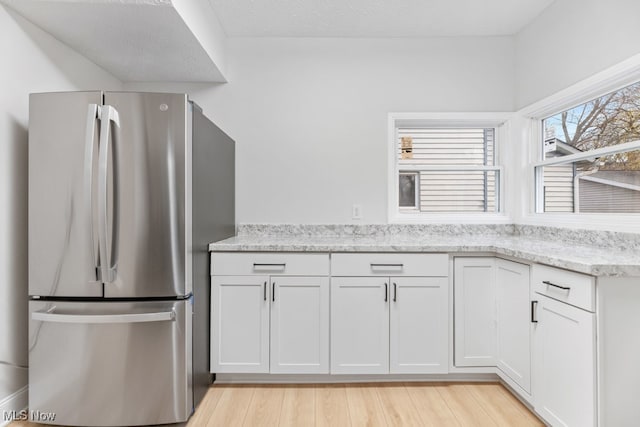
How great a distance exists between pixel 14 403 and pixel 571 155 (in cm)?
365

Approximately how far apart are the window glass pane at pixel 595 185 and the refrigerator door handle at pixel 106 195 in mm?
2746

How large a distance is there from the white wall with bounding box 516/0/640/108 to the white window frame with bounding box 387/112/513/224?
0.28m

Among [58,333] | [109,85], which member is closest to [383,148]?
[109,85]

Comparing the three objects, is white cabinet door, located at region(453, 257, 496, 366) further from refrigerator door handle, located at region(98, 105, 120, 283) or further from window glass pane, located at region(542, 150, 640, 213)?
refrigerator door handle, located at region(98, 105, 120, 283)

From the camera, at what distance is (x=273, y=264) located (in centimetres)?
220

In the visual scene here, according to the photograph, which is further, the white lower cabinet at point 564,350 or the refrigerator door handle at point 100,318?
the refrigerator door handle at point 100,318

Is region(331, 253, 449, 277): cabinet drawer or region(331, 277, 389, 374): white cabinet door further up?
region(331, 253, 449, 277): cabinet drawer

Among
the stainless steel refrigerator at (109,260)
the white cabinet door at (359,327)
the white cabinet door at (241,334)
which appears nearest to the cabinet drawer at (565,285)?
the white cabinet door at (359,327)

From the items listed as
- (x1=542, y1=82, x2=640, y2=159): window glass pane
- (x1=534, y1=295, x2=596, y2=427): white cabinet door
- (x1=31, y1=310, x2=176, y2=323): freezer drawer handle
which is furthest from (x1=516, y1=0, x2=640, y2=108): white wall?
(x1=31, y1=310, x2=176, y2=323): freezer drawer handle

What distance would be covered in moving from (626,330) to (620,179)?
1.02 metres

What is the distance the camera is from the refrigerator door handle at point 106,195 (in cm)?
168

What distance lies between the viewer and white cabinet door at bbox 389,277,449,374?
220cm

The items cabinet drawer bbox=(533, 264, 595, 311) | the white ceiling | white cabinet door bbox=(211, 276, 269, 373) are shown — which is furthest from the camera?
the white ceiling

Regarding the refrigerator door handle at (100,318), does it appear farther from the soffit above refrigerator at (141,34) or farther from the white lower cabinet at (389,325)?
the soffit above refrigerator at (141,34)
